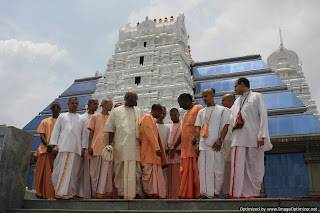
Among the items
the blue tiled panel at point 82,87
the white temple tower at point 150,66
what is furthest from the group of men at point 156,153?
the blue tiled panel at point 82,87

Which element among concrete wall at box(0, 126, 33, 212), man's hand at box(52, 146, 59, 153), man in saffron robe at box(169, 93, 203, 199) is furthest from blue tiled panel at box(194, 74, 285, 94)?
concrete wall at box(0, 126, 33, 212)

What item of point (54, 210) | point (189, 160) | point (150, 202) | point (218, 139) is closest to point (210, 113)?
point (218, 139)

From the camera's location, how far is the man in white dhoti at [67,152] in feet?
20.6

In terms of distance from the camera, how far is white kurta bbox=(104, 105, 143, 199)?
6.10m

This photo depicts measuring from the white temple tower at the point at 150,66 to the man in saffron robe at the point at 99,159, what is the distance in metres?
15.0

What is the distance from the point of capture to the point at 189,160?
21.0ft

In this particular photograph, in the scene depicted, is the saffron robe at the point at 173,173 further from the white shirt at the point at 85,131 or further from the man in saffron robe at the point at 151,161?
the white shirt at the point at 85,131

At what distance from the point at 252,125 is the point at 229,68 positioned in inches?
804

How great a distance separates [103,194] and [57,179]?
952 millimetres

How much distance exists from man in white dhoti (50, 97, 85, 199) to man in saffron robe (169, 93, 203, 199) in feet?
6.68

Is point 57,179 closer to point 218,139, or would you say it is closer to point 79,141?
point 79,141

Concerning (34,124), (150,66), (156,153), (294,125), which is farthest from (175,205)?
(34,124)

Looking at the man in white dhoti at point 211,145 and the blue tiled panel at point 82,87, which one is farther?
the blue tiled panel at point 82,87

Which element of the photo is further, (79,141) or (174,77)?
(174,77)
